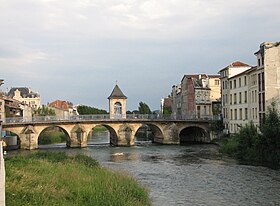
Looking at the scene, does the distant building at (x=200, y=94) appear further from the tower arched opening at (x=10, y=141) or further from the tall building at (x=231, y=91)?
the tower arched opening at (x=10, y=141)

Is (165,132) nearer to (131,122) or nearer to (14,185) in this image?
(131,122)

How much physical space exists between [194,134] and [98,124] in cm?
2167

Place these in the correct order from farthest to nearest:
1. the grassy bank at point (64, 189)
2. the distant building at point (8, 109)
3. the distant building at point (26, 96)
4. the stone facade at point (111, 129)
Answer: the distant building at point (26, 96) < the distant building at point (8, 109) < the stone facade at point (111, 129) < the grassy bank at point (64, 189)

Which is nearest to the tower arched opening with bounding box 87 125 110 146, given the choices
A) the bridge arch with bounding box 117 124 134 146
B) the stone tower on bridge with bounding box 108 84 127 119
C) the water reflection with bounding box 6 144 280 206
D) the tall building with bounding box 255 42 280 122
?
the bridge arch with bounding box 117 124 134 146

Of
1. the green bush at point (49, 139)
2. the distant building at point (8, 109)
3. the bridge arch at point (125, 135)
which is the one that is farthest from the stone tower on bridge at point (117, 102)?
the distant building at point (8, 109)

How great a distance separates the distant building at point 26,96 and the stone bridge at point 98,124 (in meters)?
57.3

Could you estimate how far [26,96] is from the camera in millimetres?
127312

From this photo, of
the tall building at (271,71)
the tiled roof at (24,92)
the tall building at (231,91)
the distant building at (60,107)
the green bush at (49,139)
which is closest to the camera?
the tall building at (271,71)

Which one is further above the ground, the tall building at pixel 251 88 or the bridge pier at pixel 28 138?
the tall building at pixel 251 88

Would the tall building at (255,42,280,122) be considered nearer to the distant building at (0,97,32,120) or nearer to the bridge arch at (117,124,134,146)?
the bridge arch at (117,124,134,146)

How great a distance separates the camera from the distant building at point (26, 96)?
122188mm

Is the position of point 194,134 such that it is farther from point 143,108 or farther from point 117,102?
point 143,108

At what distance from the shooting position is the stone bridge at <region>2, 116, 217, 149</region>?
6034cm

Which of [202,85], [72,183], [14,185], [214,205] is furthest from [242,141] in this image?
[202,85]
